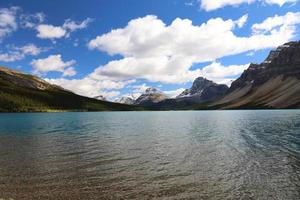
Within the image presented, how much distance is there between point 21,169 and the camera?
1308 inches

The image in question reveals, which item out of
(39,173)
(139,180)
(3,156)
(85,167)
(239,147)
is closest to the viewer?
(139,180)

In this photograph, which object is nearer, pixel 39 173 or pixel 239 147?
pixel 39 173

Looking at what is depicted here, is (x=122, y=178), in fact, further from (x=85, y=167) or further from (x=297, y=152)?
(x=297, y=152)

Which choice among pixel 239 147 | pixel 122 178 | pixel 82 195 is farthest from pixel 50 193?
pixel 239 147

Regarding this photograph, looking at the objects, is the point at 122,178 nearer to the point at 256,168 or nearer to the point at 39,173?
the point at 39,173

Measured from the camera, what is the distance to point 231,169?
3216 centimetres

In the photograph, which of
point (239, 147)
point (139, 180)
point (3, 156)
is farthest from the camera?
point (239, 147)

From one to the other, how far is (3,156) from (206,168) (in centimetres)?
2779

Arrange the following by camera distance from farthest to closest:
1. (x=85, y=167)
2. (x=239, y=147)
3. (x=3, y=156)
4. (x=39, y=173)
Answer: (x=239, y=147)
(x=3, y=156)
(x=85, y=167)
(x=39, y=173)

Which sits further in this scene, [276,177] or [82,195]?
[276,177]

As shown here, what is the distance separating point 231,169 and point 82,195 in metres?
16.3

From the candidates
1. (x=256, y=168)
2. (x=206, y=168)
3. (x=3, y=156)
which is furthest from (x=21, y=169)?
(x=256, y=168)

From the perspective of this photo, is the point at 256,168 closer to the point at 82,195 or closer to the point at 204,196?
the point at 204,196

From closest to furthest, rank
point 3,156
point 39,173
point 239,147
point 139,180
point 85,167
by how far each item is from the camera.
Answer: point 139,180 < point 39,173 < point 85,167 < point 3,156 < point 239,147
